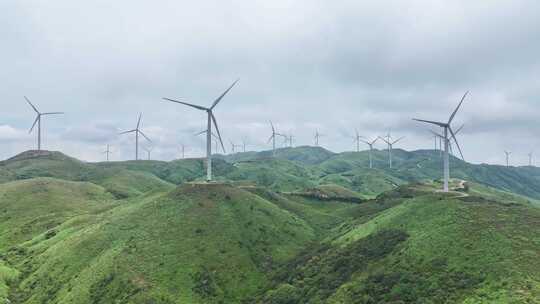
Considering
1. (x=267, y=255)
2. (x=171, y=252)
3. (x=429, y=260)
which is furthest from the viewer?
(x=267, y=255)

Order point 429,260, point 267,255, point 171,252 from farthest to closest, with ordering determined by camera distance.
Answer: point 267,255 → point 171,252 → point 429,260

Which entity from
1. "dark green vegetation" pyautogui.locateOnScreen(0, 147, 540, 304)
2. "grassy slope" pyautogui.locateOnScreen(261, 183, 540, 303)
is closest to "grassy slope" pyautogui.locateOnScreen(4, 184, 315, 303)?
"dark green vegetation" pyautogui.locateOnScreen(0, 147, 540, 304)

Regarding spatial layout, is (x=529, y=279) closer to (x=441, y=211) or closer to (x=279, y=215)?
(x=441, y=211)

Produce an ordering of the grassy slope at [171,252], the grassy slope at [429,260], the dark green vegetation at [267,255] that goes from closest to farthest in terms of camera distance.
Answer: the grassy slope at [429,260]
the dark green vegetation at [267,255]
the grassy slope at [171,252]

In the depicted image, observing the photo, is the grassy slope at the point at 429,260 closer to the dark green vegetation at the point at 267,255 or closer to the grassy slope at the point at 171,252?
the dark green vegetation at the point at 267,255

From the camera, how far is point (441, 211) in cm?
11969

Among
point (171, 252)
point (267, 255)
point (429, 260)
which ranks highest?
point (429, 260)

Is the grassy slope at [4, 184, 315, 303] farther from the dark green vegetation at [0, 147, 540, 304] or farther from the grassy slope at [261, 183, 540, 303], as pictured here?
the grassy slope at [261, 183, 540, 303]

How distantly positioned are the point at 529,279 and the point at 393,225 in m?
46.3

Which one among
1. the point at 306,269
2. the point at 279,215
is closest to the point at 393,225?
the point at 306,269

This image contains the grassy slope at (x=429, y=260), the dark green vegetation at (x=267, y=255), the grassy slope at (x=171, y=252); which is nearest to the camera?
the grassy slope at (x=429, y=260)

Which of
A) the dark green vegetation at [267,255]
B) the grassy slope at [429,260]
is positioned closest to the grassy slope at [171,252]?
the dark green vegetation at [267,255]

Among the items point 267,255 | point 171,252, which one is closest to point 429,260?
point 267,255

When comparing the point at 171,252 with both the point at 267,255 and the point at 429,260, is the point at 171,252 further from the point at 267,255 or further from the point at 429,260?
the point at 429,260
